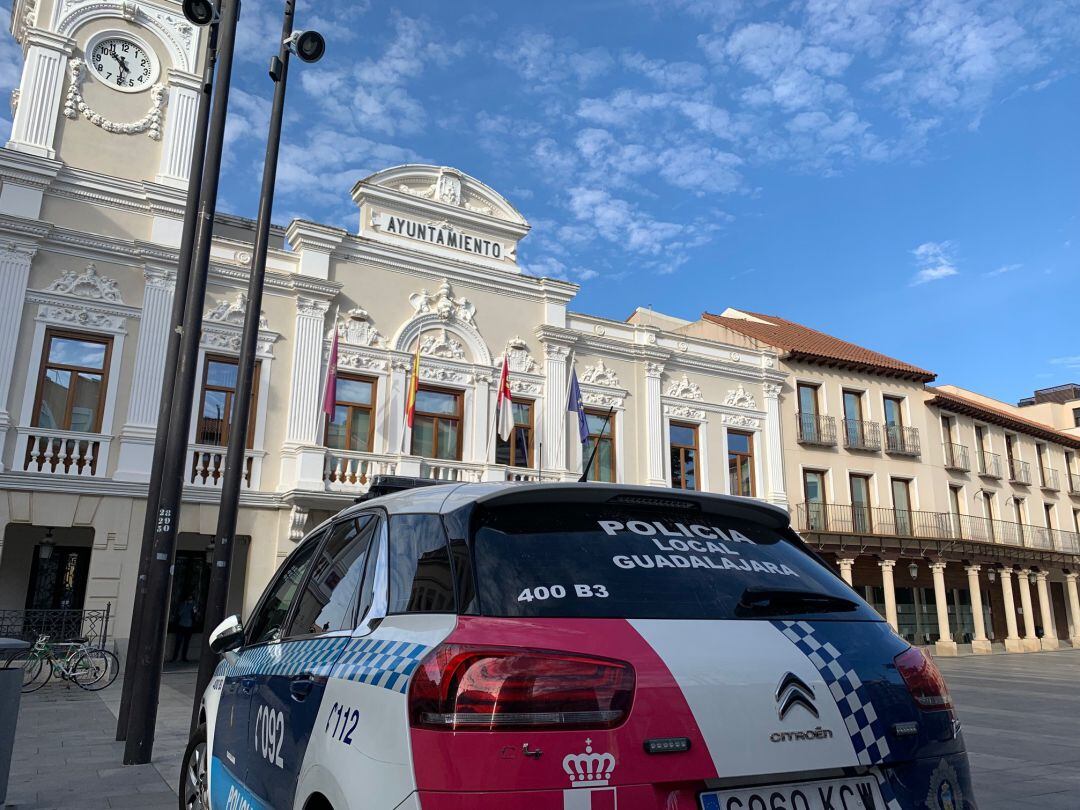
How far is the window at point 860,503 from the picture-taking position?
90.2ft

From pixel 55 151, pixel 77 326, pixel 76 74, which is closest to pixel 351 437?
pixel 77 326

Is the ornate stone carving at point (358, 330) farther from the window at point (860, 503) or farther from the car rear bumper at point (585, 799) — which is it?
the car rear bumper at point (585, 799)

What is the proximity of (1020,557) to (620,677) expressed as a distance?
118ft

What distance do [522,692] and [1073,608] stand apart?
42.9 m

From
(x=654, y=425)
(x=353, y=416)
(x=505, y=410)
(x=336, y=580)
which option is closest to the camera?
(x=336, y=580)

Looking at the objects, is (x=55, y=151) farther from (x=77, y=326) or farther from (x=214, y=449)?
(x=214, y=449)

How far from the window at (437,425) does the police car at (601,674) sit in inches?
672

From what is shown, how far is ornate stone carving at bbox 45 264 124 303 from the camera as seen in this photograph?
16484 mm

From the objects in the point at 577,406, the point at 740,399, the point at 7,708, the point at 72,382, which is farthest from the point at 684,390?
the point at 7,708

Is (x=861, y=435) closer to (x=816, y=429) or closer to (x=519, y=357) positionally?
(x=816, y=429)

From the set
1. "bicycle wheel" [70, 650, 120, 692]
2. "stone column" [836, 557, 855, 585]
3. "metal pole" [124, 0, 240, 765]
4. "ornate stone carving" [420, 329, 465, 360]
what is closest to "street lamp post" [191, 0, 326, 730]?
"metal pole" [124, 0, 240, 765]

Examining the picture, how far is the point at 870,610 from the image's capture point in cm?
268

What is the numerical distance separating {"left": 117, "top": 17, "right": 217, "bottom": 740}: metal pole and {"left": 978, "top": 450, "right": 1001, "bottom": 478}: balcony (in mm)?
32015

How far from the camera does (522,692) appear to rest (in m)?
1.95
